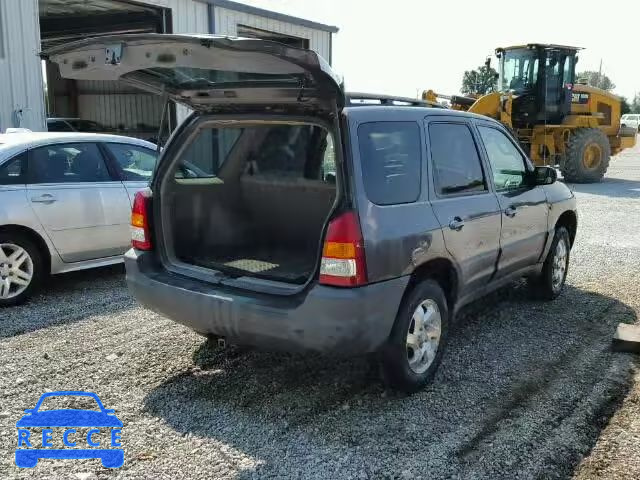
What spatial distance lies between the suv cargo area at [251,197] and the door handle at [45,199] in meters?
1.75

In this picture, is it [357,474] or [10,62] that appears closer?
[357,474]

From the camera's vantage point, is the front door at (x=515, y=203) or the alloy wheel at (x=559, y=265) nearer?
the front door at (x=515, y=203)

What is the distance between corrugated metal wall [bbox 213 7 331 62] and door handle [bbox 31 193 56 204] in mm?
8408

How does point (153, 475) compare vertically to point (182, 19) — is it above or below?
below

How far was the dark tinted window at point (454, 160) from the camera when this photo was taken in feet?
13.7

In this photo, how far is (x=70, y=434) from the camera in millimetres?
3404

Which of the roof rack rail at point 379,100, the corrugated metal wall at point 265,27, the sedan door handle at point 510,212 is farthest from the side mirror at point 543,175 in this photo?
the corrugated metal wall at point 265,27

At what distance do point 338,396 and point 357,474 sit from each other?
2.81 ft

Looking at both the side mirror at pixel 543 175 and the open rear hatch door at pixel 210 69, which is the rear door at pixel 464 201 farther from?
the open rear hatch door at pixel 210 69

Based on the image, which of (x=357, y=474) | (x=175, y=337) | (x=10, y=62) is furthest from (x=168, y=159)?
(x=10, y=62)

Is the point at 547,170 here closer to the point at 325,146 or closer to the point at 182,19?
the point at 325,146

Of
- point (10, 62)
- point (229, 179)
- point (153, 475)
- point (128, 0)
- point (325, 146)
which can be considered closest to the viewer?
point (153, 475)

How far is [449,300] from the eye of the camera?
4270 millimetres

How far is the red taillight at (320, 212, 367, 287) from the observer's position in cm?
334
